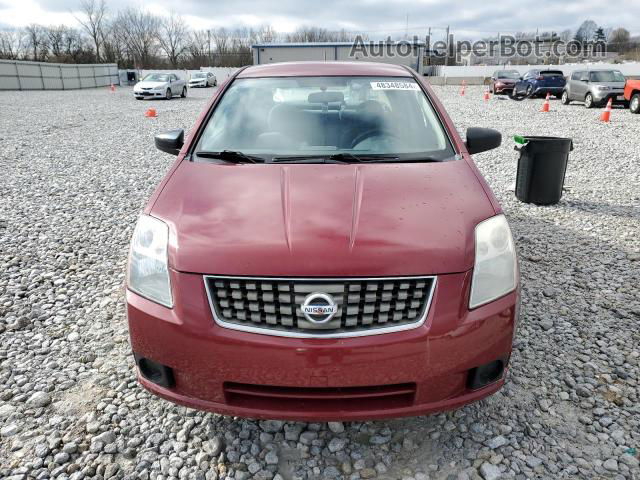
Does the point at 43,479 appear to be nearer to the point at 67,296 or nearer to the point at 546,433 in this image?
the point at 67,296

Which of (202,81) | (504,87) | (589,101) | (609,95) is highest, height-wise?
(202,81)

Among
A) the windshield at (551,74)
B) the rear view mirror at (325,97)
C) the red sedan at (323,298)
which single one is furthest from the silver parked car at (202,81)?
the red sedan at (323,298)

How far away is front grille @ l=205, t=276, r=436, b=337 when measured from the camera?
5.91 feet

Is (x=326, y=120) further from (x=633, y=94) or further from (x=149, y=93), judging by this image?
(x=149, y=93)

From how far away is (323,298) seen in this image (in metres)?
1.79

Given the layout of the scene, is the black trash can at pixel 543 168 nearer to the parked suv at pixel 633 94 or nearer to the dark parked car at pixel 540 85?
the parked suv at pixel 633 94

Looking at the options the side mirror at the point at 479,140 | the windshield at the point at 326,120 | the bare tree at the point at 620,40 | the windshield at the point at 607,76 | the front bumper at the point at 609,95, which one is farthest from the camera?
the bare tree at the point at 620,40

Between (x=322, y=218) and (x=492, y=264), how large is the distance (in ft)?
2.47

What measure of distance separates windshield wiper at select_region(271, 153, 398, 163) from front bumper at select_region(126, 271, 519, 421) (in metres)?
1.05

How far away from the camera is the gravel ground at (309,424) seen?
6.90 feet

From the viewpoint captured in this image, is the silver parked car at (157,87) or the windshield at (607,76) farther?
the silver parked car at (157,87)

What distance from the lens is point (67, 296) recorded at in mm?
3684

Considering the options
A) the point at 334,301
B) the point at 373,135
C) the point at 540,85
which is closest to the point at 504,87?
the point at 540,85

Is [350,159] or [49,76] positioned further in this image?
[49,76]
